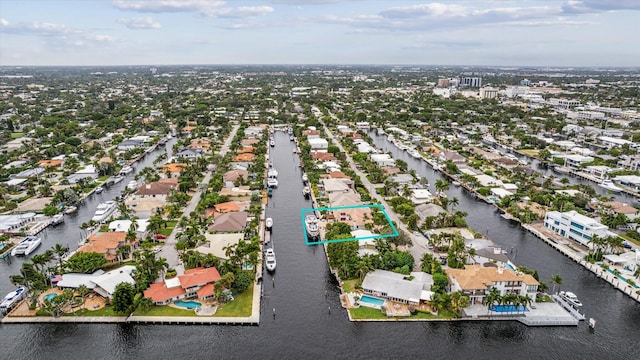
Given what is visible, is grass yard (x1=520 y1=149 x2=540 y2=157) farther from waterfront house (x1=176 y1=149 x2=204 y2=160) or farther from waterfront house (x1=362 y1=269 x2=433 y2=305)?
waterfront house (x1=176 y1=149 x2=204 y2=160)

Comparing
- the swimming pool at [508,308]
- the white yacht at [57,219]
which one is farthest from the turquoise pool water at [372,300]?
the white yacht at [57,219]

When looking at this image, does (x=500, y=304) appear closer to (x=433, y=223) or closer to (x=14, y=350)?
(x=433, y=223)

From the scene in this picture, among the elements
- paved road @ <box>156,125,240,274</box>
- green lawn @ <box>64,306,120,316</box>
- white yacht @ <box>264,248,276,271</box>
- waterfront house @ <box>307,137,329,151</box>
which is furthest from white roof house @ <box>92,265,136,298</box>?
waterfront house @ <box>307,137,329,151</box>

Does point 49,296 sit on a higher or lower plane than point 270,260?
lower

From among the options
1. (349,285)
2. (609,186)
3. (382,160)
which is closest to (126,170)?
(382,160)

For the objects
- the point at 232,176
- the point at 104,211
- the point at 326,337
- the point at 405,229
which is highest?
the point at 232,176

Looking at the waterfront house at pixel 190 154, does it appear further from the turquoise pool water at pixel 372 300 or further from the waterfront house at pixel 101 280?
the turquoise pool water at pixel 372 300

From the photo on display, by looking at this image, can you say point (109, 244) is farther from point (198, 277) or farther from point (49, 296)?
point (198, 277)
